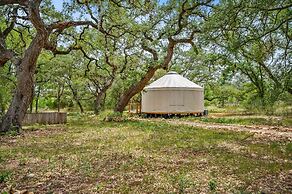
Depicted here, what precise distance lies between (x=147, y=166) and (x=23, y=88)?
21.1 feet

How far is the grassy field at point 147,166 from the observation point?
3682 mm

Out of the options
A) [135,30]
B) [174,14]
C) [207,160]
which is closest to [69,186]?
[207,160]

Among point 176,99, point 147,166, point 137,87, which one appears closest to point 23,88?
point 147,166

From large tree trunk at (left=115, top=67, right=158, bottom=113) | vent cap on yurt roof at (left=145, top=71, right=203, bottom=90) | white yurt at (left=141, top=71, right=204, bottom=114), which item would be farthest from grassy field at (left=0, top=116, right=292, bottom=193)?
vent cap on yurt roof at (left=145, top=71, right=203, bottom=90)

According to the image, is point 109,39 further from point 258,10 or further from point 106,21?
point 258,10

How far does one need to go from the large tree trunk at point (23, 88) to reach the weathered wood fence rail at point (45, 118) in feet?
12.0

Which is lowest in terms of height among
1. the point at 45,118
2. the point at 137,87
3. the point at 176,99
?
the point at 45,118

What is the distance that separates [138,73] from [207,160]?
33.3 ft

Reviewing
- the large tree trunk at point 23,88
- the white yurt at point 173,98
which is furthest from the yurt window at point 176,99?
the large tree trunk at point 23,88

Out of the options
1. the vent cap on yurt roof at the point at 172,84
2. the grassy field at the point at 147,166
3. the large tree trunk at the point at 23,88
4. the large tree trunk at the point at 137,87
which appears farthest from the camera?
the vent cap on yurt roof at the point at 172,84

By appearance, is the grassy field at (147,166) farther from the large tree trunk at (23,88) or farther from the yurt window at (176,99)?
the yurt window at (176,99)

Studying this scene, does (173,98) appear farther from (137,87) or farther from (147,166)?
(147,166)

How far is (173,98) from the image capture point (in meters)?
18.8

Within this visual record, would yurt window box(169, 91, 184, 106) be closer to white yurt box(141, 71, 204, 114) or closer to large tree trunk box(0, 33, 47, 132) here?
white yurt box(141, 71, 204, 114)
